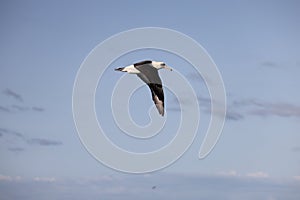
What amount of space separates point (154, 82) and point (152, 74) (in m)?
1.34

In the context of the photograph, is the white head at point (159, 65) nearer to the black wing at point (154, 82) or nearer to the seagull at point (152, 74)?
the seagull at point (152, 74)

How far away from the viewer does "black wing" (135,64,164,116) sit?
1315 inches

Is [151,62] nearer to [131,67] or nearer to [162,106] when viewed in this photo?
[131,67]

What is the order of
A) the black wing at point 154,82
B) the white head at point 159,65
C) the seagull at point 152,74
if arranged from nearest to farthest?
the seagull at point 152,74 → the white head at point 159,65 → the black wing at point 154,82

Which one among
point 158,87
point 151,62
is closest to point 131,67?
point 151,62

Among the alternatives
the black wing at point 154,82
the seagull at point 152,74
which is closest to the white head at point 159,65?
the seagull at point 152,74

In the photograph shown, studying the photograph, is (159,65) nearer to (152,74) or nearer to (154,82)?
(152,74)

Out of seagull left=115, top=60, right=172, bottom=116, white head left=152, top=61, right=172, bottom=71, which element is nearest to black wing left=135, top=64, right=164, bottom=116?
seagull left=115, top=60, right=172, bottom=116

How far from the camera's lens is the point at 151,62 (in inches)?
1313

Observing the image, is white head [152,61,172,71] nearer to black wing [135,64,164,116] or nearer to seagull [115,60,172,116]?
seagull [115,60,172,116]

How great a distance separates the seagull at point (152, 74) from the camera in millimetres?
32513

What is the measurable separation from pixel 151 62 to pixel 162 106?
15.2ft

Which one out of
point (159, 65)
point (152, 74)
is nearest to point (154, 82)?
point (152, 74)

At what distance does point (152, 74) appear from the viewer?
34.1 m
